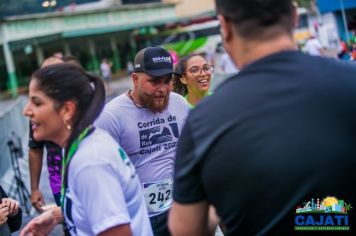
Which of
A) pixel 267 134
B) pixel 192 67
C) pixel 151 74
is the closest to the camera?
pixel 267 134

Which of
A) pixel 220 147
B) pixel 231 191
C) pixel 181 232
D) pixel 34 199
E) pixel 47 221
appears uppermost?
pixel 220 147

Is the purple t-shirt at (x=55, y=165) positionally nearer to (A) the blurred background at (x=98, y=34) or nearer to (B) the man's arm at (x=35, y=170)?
(B) the man's arm at (x=35, y=170)

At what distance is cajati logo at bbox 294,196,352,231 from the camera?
1.63 m

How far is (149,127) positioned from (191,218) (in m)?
2.05

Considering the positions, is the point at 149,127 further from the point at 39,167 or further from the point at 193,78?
the point at 39,167

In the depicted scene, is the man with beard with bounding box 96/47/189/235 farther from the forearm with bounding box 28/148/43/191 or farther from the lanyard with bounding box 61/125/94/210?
the lanyard with bounding box 61/125/94/210

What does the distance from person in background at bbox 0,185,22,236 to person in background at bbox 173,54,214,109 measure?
192 centimetres

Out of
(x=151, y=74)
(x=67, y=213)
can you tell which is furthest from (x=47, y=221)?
(x=151, y=74)

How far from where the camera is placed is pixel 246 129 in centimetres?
154

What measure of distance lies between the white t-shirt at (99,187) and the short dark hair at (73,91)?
0.27ft

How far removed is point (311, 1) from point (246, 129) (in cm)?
6235

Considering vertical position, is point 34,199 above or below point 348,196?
below

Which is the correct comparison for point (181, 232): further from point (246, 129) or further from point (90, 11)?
point (90, 11)

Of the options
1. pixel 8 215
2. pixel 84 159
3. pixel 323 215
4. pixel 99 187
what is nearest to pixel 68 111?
pixel 84 159
